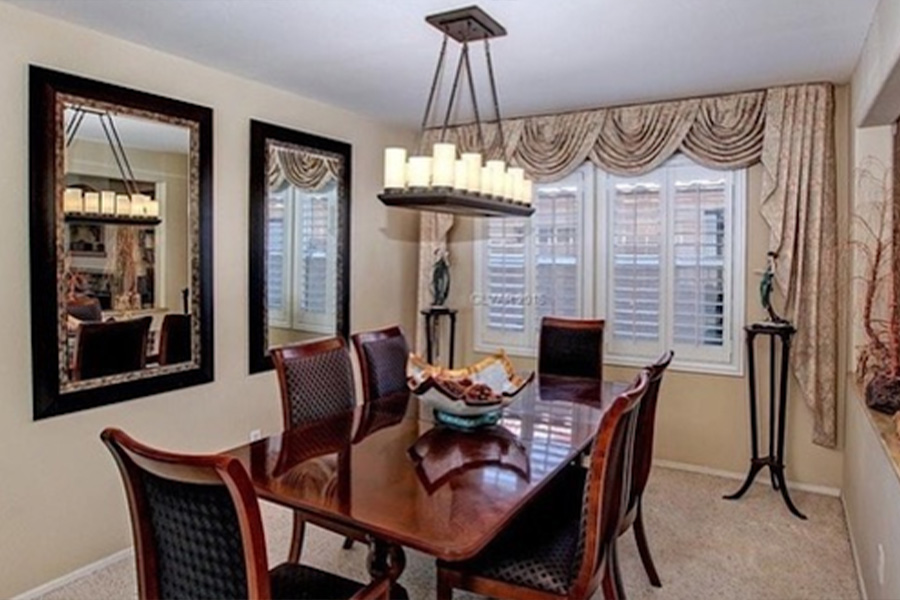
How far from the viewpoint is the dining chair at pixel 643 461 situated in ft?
8.31

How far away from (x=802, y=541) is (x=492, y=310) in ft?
8.44

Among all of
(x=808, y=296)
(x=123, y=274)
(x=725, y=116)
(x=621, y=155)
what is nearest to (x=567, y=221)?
(x=621, y=155)

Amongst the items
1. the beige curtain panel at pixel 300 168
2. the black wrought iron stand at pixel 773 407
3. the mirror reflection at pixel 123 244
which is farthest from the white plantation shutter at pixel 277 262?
the black wrought iron stand at pixel 773 407

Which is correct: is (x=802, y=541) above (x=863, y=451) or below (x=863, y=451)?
below

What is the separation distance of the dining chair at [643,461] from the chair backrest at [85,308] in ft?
8.00

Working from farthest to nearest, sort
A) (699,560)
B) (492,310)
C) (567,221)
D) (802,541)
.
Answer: (492,310)
(567,221)
(802,541)
(699,560)

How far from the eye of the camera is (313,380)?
9.46ft

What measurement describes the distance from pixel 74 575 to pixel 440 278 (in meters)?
3.02

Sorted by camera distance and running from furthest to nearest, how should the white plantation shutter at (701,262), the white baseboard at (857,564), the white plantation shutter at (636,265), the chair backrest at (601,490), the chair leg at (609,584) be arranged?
the white plantation shutter at (636,265)
the white plantation shutter at (701,262)
the white baseboard at (857,564)
the chair leg at (609,584)
the chair backrest at (601,490)

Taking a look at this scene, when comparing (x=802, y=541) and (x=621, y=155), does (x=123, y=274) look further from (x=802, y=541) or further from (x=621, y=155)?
(x=802, y=541)

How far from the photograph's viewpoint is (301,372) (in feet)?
9.27

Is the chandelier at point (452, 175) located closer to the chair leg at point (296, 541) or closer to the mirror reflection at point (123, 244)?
the mirror reflection at point (123, 244)

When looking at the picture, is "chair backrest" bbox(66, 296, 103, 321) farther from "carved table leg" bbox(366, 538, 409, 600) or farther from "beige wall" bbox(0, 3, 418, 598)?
"carved table leg" bbox(366, 538, 409, 600)

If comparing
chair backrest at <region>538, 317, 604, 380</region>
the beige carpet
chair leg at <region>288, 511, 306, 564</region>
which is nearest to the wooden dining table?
chair leg at <region>288, 511, 306, 564</region>
